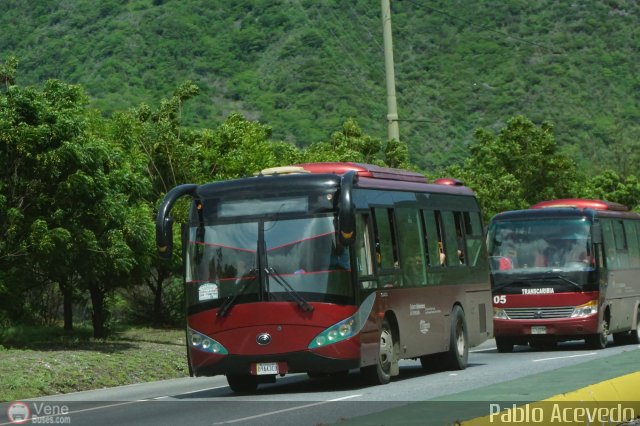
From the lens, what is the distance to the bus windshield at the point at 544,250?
27.4 m

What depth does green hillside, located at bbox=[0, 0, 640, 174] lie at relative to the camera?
292ft

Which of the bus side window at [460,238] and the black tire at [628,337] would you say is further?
the black tire at [628,337]

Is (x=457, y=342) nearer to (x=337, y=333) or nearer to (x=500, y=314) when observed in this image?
(x=337, y=333)

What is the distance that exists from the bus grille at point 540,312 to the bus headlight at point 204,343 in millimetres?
10769

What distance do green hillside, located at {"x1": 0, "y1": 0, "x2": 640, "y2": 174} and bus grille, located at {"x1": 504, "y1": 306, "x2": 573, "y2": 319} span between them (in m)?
56.0

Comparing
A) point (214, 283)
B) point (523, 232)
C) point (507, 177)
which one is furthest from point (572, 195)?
point (214, 283)

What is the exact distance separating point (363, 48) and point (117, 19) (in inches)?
735

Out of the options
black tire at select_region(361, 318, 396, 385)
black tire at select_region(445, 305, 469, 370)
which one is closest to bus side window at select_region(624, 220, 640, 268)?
black tire at select_region(445, 305, 469, 370)

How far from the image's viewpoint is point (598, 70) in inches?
3873

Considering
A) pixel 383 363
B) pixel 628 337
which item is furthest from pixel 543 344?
pixel 383 363

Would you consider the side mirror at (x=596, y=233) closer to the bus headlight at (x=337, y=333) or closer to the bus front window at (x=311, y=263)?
the bus front window at (x=311, y=263)

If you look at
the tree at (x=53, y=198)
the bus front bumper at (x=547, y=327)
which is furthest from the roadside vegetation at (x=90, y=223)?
the bus front bumper at (x=547, y=327)

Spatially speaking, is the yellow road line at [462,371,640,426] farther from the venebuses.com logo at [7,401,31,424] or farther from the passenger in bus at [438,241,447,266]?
the passenger in bus at [438,241,447,266]

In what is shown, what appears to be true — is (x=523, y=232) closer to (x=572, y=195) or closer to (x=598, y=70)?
(x=572, y=195)
